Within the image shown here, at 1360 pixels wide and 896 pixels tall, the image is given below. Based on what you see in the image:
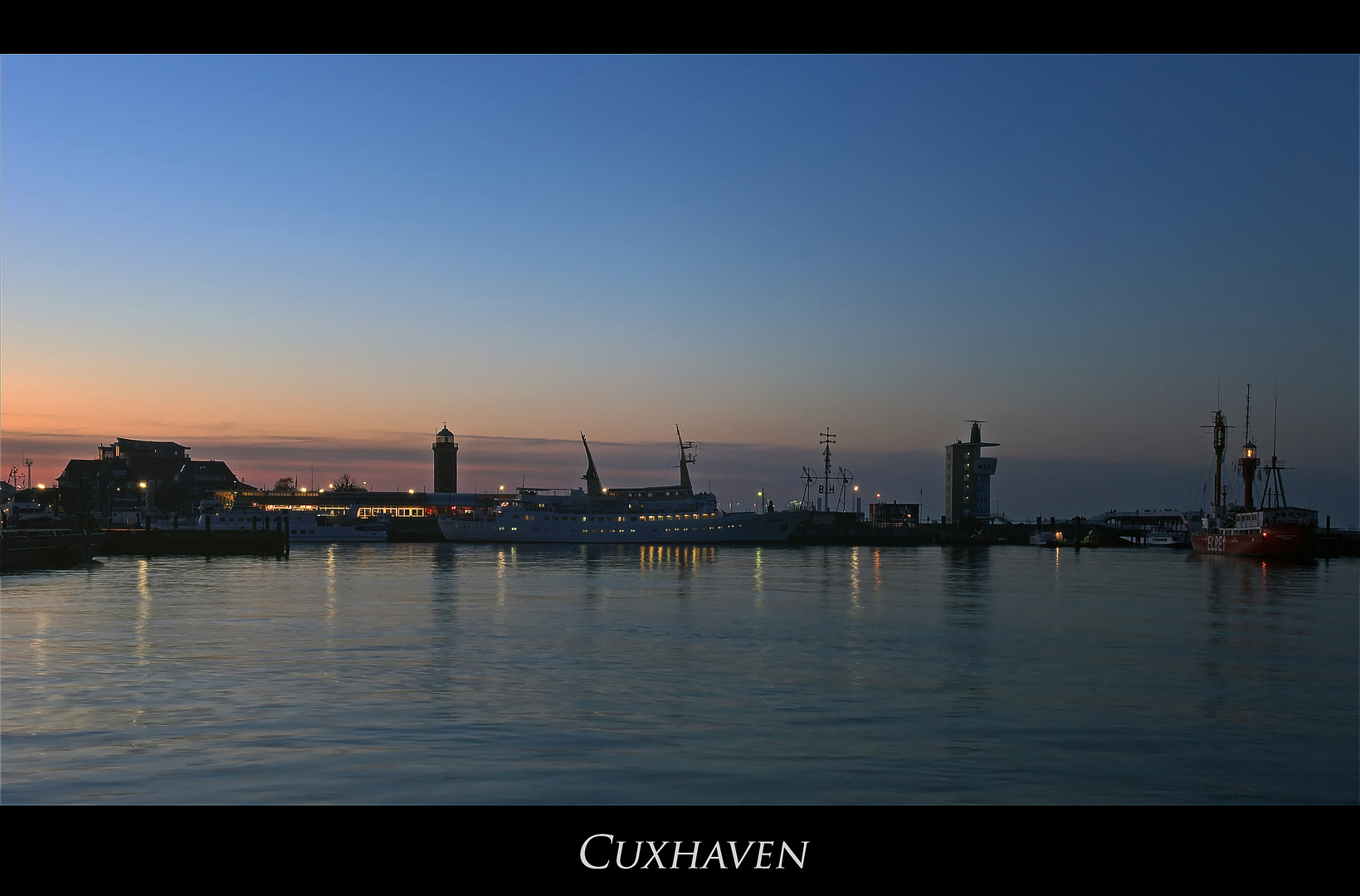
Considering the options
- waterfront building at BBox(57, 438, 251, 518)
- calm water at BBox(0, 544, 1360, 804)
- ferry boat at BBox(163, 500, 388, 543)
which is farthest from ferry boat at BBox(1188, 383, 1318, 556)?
waterfront building at BBox(57, 438, 251, 518)

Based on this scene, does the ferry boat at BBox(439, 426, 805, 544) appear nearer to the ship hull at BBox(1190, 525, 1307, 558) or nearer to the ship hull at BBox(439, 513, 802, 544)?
the ship hull at BBox(439, 513, 802, 544)

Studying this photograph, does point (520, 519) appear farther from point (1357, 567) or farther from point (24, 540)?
point (1357, 567)

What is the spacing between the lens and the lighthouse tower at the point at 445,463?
191 m

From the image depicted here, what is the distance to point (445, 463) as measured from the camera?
19288cm

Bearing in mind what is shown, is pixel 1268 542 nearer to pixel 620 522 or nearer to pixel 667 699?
pixel 620 522

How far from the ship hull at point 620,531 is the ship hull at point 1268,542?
56314mm

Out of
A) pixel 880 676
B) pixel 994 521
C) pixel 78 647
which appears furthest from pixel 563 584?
pixel 994 521

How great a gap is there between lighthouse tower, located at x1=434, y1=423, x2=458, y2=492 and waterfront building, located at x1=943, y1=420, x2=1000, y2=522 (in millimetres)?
93817

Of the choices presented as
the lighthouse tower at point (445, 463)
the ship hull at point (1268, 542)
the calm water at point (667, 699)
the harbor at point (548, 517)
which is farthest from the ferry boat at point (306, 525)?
the ship hull at point (1268, 542)

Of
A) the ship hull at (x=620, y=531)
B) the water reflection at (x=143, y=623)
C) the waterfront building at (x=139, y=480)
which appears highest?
the waterfront building at (x=139, y=480)

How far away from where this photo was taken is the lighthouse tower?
191 metres

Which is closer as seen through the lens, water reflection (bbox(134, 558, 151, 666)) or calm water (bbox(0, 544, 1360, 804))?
calm water (bbox(0, 544, 1360, 804))

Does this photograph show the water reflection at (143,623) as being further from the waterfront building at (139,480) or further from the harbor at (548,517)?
the waterfront building at (139,480)

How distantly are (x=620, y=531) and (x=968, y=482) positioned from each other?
83.5 metres
